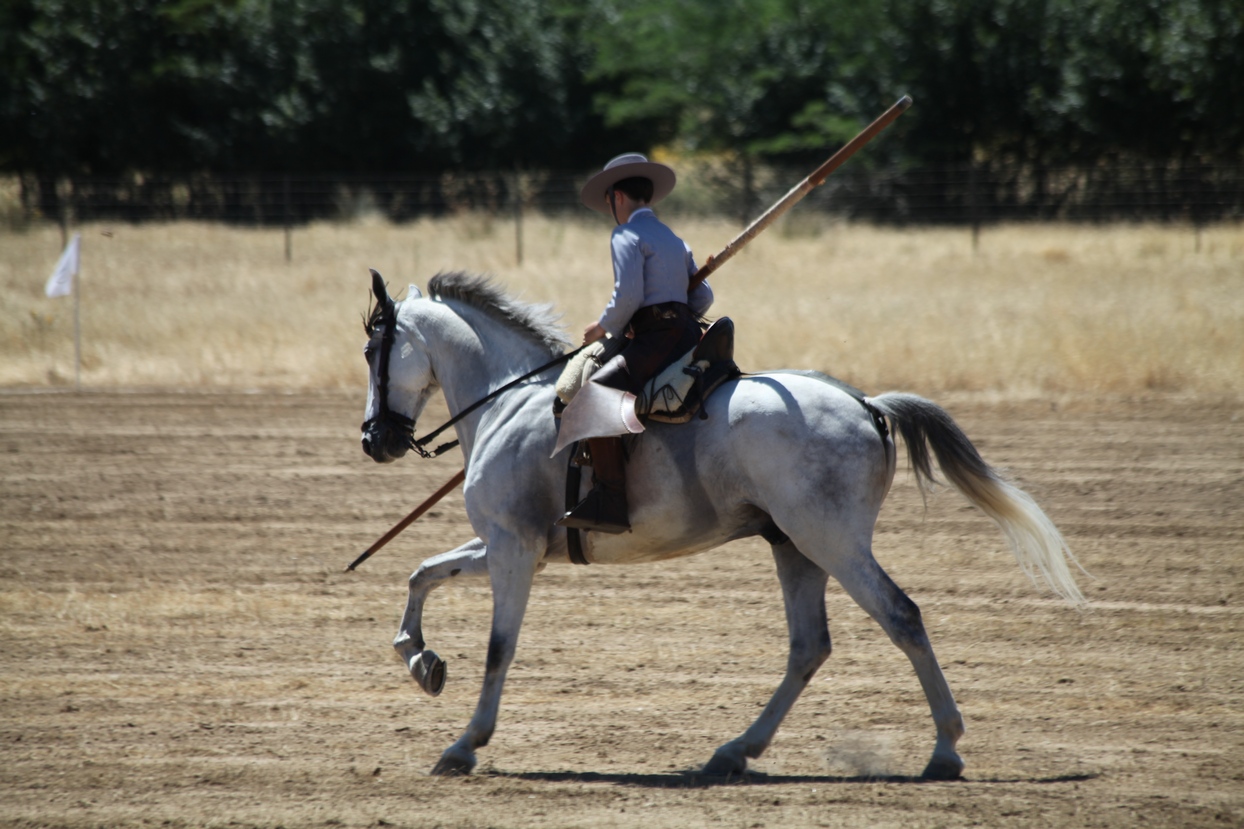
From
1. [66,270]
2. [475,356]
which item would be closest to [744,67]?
[66,270]

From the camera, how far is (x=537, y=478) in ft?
18.3

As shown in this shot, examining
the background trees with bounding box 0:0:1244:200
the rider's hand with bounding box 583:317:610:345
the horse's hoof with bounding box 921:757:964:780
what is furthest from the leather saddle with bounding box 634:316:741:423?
the background trees with bounding box 0:0:1244:200

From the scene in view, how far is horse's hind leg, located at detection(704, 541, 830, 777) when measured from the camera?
5406 mm

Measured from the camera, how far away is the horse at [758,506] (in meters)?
5.13

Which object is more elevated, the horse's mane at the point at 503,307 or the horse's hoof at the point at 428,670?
the horse's mane at the point at 503,307

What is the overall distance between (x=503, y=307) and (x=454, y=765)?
222 centimetres

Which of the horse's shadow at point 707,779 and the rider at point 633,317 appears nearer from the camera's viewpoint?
the horse's shadow at point 707,779

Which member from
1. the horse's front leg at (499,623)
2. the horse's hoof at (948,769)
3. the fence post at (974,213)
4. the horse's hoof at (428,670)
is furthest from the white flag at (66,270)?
the fence post at (974,213)

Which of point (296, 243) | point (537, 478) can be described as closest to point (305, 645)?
point (537, 478)

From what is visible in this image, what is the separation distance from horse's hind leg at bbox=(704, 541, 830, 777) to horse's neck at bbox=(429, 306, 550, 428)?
1.55 metres

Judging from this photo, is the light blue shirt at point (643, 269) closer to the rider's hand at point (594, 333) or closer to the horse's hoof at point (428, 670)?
the rider's hand at point (594, 333)

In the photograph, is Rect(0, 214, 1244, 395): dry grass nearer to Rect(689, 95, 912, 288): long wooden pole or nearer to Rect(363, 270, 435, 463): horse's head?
Rect(363, 270, 435, 463): horse's head

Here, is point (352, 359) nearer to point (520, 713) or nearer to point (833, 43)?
point (520, 713)

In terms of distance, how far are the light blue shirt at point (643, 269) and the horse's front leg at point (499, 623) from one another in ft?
3.50
